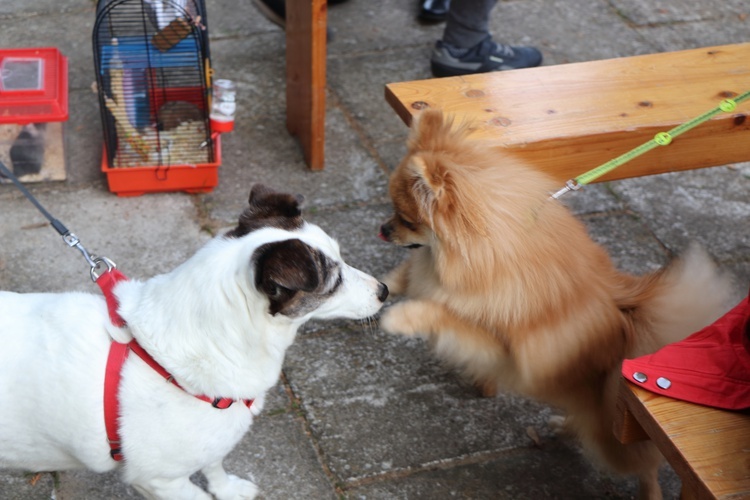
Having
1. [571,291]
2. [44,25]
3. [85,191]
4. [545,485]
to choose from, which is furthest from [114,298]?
[44,25]

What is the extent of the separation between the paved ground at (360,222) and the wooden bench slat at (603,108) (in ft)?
3.11

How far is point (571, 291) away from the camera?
2803 mm

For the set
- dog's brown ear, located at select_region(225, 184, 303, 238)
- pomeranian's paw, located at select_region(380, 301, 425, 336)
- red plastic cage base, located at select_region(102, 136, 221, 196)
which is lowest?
red plastic cage base, located at select_region(102, 136, 221, 196)

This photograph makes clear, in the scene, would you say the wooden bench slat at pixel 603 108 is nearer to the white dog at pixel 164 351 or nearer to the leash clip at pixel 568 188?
the leash clip at pixel 568 188

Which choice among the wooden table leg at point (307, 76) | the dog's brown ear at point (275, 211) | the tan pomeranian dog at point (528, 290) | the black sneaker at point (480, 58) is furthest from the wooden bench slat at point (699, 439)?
the black sneaker at point (480, 58)

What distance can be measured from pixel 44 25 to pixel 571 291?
14.5ft

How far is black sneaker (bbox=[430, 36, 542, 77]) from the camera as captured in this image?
5160 millimetres

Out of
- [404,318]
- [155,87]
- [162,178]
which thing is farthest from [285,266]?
[155,87]

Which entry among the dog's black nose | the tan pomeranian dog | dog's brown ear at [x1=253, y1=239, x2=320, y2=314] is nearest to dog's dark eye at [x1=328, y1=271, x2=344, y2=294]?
the dog's black nose

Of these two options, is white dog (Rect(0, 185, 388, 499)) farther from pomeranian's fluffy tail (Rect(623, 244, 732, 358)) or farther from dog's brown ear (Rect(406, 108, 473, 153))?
pomeranian's fluffy tail (Rect(623, 244, 732, 358))

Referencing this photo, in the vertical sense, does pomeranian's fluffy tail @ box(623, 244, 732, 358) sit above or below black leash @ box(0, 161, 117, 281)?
A: below

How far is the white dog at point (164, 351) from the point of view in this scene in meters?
2.29

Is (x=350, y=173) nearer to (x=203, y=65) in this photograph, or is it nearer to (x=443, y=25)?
(x=203, y=65)

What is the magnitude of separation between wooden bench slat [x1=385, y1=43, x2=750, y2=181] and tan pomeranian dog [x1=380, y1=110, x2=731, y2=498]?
29 cm
